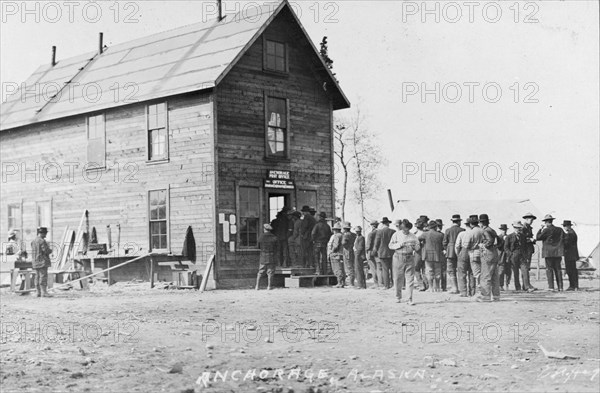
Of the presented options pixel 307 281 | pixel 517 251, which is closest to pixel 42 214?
pixel 307 281

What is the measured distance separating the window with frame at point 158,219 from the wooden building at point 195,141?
0.16ft

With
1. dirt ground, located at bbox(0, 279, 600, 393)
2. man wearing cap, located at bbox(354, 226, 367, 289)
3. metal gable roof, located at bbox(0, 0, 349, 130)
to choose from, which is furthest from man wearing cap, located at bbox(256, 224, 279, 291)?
metal gable roof, located at bbox(0, 0, 349, 130)

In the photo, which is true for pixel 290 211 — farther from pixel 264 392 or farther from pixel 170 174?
pixel 264 392

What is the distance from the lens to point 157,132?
954 inches

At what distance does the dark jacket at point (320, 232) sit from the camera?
22.7 meters

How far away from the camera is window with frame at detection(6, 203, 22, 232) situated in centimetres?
2927

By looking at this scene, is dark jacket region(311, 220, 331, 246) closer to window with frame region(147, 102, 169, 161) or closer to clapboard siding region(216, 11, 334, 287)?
clapboard siding region(216, 11, 334, 287)

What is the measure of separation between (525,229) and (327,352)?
465 inches

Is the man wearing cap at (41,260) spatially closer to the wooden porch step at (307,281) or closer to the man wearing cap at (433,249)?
the wooden porch step at (307,281)

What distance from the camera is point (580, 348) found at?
11125 mm

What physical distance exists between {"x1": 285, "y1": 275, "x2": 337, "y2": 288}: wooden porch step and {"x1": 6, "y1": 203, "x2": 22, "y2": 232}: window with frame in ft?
39.3

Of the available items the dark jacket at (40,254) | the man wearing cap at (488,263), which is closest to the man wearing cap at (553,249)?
the man wearing cap at (488,263)

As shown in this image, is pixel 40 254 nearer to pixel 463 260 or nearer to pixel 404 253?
pixel 404 253

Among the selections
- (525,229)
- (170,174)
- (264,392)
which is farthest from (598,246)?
(264,392)
